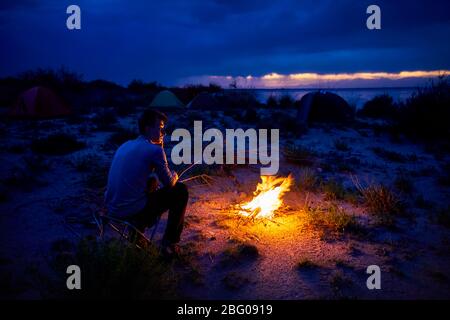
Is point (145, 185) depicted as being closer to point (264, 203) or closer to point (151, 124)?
point (151, 124)

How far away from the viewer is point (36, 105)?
1302cm

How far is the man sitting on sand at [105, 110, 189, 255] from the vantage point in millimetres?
3340

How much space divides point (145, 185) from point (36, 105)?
12.0m

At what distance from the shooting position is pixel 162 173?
3424 millimetres

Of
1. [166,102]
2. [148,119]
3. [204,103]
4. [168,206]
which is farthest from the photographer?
[204,103]

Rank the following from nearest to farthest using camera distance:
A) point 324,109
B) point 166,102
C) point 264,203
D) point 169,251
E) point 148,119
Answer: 1. point 148,119
2. point 169,251
3. point 264,203
4. point 324,109
5. point 166,102

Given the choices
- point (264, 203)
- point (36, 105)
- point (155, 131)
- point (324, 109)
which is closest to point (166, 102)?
point (36, 105)

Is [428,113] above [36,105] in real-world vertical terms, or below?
below

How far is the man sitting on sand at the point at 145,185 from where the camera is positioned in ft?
11.0

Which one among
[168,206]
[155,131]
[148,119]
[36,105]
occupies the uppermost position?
[36,105]

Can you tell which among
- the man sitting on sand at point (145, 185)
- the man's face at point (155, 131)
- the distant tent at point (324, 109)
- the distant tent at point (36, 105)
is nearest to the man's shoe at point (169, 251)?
the man sitting on sand at point (145, 185)

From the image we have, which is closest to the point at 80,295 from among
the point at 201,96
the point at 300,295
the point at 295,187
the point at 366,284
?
the point at 300,295

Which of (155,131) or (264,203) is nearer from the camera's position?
(155,131)
